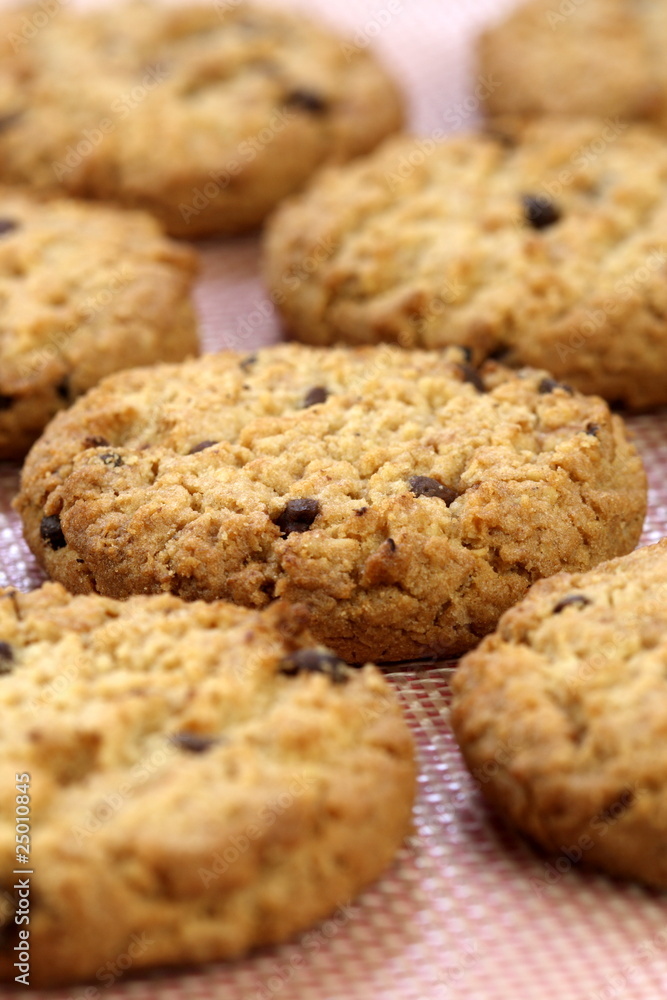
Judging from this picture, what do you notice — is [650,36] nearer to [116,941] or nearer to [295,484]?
[295,484]

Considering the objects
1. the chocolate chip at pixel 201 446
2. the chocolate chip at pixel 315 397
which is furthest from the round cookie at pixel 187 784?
the chocolate chip at pixel 315 397

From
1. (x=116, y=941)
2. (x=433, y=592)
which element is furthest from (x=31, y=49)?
(x=116, y=941)

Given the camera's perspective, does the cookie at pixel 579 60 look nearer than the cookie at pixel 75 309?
No

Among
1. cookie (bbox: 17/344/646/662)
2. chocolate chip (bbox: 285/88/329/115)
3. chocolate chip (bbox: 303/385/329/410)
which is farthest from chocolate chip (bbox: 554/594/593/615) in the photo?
chocolate chip (bbox: 285/88/329/115)

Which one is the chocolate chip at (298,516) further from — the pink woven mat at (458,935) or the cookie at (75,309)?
the cookie at (75,309)

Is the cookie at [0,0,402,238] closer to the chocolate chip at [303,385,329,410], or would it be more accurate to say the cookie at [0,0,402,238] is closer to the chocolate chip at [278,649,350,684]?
the chocolate chip at [303,385,329,410]
